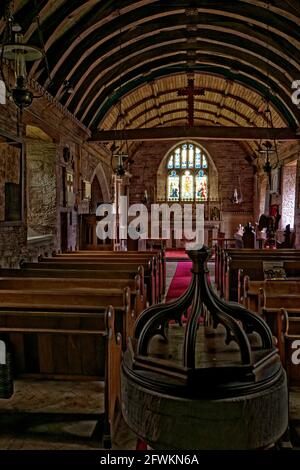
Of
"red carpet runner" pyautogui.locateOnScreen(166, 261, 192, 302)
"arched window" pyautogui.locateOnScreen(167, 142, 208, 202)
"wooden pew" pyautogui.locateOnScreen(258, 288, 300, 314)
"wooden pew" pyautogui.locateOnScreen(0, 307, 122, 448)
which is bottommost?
"red carpet runner" pyautogui.locateOnScreen(166, 261, 192, 302)

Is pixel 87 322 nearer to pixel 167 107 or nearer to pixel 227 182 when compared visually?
pixel 167 107

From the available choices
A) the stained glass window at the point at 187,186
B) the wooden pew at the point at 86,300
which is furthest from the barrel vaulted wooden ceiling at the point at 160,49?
the stained glass window at the point at 187,186

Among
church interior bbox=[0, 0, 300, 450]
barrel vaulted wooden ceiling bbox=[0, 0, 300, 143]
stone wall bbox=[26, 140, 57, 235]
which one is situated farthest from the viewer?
stone wall bbox=[26, 140, 57, 235]

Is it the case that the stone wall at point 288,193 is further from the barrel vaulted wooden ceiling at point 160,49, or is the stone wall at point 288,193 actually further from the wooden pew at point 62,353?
the wooden pew at point 62,353

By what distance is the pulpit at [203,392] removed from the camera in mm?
756

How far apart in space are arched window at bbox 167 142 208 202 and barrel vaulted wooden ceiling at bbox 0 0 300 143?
16.6 feet

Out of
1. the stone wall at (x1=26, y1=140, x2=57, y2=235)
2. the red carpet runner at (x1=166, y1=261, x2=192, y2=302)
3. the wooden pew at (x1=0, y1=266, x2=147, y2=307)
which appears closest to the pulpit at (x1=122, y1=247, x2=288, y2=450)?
the wooden pew at (x1=0, y1=266, x2=147, y2=307)

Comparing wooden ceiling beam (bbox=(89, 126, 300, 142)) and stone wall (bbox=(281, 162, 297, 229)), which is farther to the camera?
stone wall (bbox=(281, 162, 297, 229))

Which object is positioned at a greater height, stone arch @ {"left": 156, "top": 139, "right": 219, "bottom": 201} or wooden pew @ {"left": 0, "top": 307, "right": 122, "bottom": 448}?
stone arch @ {"left": 156, "top": 139, "right": 219, "bottom": 201}

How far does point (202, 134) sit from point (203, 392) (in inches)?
401

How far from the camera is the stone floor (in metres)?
2.71

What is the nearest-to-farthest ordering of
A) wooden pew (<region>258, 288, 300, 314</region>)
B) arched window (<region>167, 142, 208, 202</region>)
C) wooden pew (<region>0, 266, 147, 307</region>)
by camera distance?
wooden pew (<region>258, 288, 300, 314</region>)
wooden pew (<region>0, 266, 147, 307</region>)
arched window (<region>167, 142, 208, 202</region>)

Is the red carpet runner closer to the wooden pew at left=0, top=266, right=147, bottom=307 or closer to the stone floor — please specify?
the wooden pew at left=0, top=266, right=147, bottom=307

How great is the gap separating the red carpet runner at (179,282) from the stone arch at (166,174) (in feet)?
21.2
